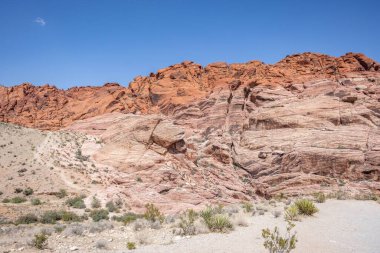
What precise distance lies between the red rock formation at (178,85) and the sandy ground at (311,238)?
116 feet

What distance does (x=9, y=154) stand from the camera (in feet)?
101

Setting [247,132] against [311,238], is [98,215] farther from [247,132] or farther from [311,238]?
[247,132]

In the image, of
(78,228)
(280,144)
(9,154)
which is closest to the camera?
(78,228)

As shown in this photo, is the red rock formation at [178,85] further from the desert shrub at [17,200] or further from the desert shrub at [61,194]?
the desert shrub at [17,200]

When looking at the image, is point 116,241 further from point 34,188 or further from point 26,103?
point 26,103

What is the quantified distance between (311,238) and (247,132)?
30365mm

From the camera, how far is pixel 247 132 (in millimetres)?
40344

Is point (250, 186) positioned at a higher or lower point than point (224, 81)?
lower

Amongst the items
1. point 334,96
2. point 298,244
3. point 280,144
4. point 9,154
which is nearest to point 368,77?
point 334,96

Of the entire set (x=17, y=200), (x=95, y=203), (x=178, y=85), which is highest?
(x=178, y=85)

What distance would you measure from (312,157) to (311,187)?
4.21 meters

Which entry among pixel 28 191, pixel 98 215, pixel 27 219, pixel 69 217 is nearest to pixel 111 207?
pixel 98 215

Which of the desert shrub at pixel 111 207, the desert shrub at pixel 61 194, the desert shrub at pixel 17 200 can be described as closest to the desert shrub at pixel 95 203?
the desert shrub at pixel 111 207

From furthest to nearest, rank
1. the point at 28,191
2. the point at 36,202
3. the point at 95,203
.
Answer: the point at 28,191, the point at 95,203, the point at 36,202
